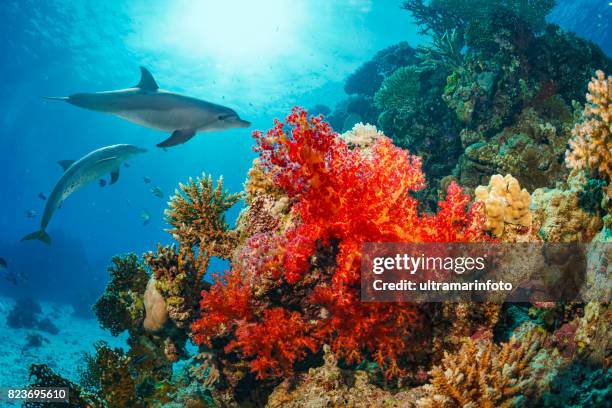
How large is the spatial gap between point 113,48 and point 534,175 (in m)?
42.9

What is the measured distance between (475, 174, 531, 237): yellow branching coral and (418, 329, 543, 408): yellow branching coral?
1.49m

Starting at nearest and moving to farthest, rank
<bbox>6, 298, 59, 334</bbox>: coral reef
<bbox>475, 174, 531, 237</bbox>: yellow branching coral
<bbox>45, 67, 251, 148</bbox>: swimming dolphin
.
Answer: <bbox>475, 174, 531, 237</bbox>: yellow branching coral, <bbox>45, 67, 251, 148</bbox>: swimming dolphin, <bbox>6, 298, 59, 334</bbox>: coral reef

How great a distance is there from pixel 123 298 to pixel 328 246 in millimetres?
4354

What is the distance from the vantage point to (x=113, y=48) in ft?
118

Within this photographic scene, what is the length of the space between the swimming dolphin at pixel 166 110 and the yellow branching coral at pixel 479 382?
4058 mm

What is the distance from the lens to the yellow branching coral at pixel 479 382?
98.2 inches

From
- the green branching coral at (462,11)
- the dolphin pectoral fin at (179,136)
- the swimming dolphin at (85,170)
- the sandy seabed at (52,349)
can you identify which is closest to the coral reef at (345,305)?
the dolphin pectoral fin at (179,136)

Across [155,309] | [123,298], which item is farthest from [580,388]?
[123,298]

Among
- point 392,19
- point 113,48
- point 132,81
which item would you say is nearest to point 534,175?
point 392,19

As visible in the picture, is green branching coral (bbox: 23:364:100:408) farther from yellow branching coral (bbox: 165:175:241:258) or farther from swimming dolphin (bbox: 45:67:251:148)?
swimming dolphin (bbox: 45:67:251:148)

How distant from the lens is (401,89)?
11.3 m

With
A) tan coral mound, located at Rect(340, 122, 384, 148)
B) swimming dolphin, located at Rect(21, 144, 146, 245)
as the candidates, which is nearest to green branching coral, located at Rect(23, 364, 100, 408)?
swimming dolphin, located at Rect(21, 144, 146, 245)

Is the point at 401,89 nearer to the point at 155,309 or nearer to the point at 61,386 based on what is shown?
the point at 155,309

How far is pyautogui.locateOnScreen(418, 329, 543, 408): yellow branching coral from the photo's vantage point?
98.2 inches
